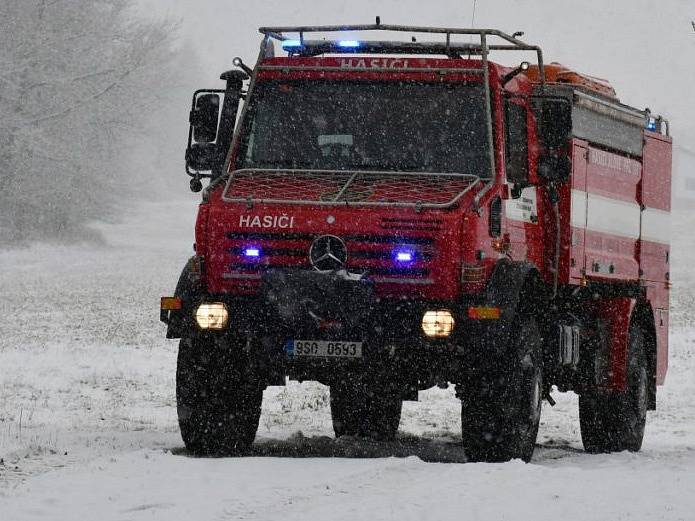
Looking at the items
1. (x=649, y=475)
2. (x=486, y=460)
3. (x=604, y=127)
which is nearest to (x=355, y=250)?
(x=486, y=460)

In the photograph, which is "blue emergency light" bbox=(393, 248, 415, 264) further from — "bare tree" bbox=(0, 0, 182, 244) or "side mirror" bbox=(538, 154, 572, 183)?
"bare tree" bbox=(0, 0, 182, 244)

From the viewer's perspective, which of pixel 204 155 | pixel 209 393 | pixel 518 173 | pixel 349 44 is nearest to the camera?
pixel 209 393

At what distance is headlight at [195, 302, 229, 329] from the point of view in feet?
34.6

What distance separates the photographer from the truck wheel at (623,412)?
14.2 m

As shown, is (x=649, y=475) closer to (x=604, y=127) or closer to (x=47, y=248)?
(x=604, y=127)

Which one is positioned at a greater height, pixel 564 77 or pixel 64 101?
pixel 64 101

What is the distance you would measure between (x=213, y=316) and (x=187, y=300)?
10.2 inches

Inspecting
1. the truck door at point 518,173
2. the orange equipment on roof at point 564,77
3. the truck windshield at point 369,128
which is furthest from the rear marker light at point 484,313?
the orange equipment on roof at point 564,77

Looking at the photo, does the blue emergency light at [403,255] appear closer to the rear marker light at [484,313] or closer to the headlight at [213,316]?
the rear marker light at [484,313]

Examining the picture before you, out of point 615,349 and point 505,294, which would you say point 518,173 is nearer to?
point 505,294

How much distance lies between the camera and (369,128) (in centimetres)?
1125

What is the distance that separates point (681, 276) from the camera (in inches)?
2181

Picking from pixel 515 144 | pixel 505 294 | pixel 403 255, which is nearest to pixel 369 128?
pixel 515 144

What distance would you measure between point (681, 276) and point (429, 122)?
45.9m
